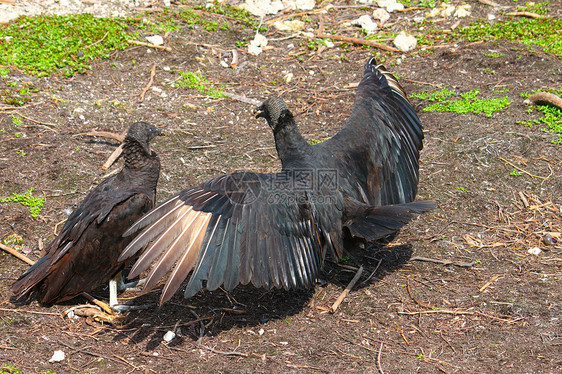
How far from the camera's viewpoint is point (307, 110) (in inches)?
289

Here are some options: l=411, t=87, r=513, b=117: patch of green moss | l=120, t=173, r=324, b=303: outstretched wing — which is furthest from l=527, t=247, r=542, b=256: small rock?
l=411, t=87, r=513, b=117: patch of green moss

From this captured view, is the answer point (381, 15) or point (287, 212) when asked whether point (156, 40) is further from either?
point (287, 212)

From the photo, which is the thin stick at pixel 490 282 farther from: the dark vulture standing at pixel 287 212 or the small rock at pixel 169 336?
the small rock at pixel 169 336

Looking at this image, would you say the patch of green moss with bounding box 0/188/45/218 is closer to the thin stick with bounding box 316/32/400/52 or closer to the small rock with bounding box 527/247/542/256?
the small rock with bounding box 527/247/542/256

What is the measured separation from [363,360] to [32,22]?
273 inches

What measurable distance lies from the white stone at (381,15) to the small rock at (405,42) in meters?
0.80

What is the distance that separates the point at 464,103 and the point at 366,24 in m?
2.64

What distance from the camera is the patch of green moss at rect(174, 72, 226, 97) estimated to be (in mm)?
7565

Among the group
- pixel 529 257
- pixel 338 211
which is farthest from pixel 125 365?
pixel 529 257

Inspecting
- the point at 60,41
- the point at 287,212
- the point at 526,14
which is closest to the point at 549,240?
the point at 287,212

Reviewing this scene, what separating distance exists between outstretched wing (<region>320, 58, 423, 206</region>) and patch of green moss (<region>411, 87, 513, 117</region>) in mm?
1582

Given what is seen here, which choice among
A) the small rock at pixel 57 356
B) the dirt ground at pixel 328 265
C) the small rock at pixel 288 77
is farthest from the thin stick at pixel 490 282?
the small rock at pixel 288 77

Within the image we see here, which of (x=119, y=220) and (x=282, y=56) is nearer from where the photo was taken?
(x=119, y=220)

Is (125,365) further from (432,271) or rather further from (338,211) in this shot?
(432,271)
